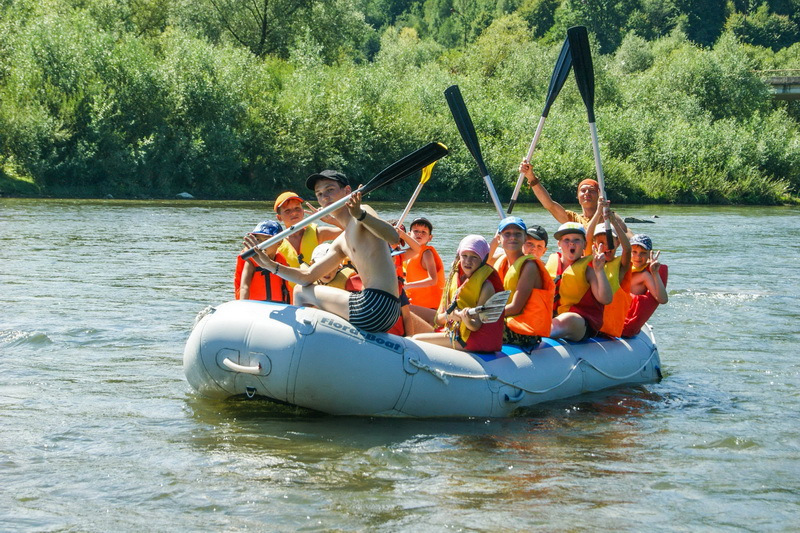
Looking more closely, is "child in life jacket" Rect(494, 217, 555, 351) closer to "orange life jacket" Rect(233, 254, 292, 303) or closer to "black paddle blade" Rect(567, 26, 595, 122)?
"orange life jacket" Rect(233, 254, 292, 303)

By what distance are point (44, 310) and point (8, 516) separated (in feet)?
17.5

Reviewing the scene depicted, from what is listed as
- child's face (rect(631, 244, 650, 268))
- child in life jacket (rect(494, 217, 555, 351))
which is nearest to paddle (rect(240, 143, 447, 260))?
child in life jacket (rect(494, 217, 555, 351))

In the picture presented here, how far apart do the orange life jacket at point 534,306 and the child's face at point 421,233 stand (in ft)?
4.18

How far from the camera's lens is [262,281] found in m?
6.30

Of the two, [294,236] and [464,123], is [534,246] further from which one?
[464,123]

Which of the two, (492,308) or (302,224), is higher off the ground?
(302,224)

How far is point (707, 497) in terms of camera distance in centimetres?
461

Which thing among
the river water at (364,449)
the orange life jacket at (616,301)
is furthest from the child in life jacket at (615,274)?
the river water at (364,449)

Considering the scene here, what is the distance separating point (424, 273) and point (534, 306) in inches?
58.4

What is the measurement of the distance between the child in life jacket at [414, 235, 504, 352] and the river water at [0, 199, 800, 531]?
20.1 inches

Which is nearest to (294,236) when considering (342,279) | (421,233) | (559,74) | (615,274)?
(342,279)

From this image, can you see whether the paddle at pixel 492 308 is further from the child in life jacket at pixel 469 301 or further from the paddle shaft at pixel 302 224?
the paddle shaft at pixel 302 224

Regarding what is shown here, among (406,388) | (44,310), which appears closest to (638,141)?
(44,310)

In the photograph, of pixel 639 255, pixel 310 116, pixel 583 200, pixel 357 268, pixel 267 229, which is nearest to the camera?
pixel 357 268
